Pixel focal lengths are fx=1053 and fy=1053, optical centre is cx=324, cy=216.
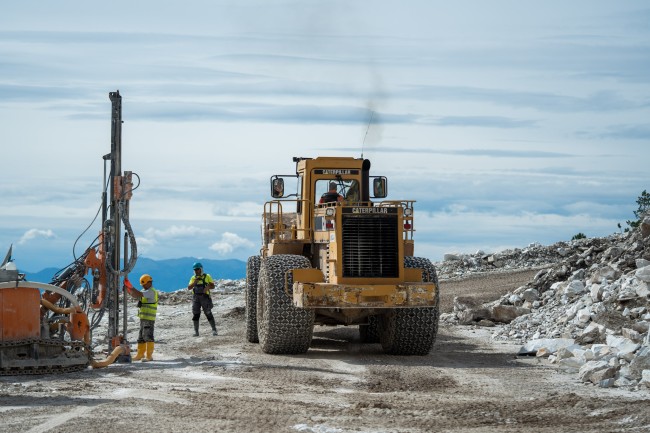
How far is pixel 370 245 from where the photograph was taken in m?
17.1

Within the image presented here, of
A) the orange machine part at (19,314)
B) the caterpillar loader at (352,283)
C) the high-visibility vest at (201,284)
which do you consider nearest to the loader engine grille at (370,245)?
the caterpillar loader at (352,283)

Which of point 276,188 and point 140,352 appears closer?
point 140,352

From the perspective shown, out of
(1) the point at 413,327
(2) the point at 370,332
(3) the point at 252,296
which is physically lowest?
(2) the point at 370,332

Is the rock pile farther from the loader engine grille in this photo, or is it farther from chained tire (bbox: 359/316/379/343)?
the loader engine grille

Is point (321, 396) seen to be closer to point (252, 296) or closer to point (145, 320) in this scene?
point (145, 320)

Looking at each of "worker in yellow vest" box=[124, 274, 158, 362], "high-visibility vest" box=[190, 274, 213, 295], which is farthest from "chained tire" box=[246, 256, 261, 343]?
"worker in yellow vest" box=[124, 274, 158, 362]

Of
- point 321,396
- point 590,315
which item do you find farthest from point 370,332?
point 321,396

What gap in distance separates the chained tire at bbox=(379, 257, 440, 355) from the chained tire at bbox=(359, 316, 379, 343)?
6.62 ft

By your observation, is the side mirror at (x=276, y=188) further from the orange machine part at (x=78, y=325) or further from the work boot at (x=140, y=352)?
the orange machine part at (x=78, y=325)

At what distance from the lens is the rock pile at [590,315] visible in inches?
584

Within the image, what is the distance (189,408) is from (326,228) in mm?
6013

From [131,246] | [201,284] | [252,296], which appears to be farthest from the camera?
[201,284]

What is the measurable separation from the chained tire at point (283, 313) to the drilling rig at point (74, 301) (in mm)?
2255

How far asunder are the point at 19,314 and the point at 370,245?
557 centimetres
